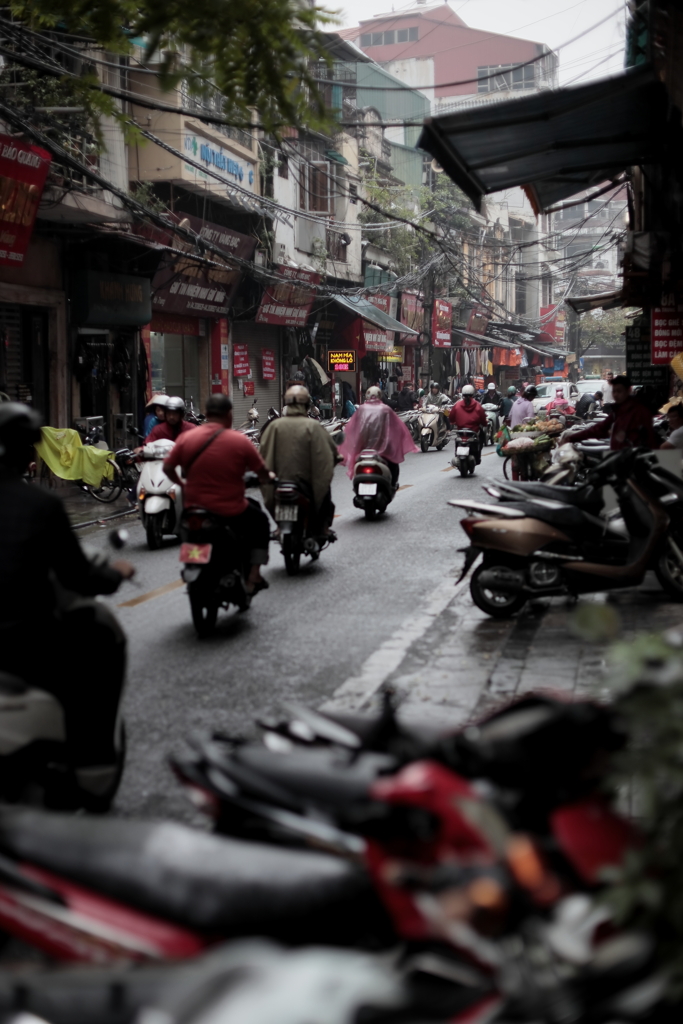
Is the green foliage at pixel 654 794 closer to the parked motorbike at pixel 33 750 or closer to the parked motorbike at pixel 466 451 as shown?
the parked motorbike at pixel 33 750

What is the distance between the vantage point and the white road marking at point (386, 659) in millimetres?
6254

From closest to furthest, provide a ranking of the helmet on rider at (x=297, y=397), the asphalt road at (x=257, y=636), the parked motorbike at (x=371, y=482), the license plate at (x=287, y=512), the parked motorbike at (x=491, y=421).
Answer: the asphalt road at (x=257, y=636)
the license plate at (x=287, y=512)
the helmet on rider at (x=297, y=397)
the parked motorbike at (x=371, y=482)
the parked motorbike at (x=491, y=421)

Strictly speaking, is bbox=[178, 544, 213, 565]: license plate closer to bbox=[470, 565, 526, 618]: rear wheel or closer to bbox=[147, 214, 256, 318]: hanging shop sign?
bbox=[470, 565, 526, 618]: rear wheel

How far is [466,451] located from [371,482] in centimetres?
647

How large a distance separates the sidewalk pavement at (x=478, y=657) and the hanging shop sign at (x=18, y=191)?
9454mm

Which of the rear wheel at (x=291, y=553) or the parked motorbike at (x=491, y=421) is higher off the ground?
the parked motorbike at (x=491, y=421)

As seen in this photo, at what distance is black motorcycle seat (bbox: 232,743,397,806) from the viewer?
7.68 feet

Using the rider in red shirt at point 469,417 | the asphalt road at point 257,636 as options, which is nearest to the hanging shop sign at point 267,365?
the rider in red shirt at point 469,417

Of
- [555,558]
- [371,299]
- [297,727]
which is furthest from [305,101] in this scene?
[371,299]

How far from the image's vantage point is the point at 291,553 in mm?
10391

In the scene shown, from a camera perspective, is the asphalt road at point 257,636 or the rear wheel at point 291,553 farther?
the rear wheel at point 291,553

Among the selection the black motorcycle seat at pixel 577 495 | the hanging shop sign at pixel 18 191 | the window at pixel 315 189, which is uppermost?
the window at pixel 315 189

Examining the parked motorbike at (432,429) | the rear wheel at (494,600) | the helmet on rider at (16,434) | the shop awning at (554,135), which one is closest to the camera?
the helmet on rider at (16,434)

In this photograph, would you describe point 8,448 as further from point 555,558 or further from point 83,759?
point 555,558
